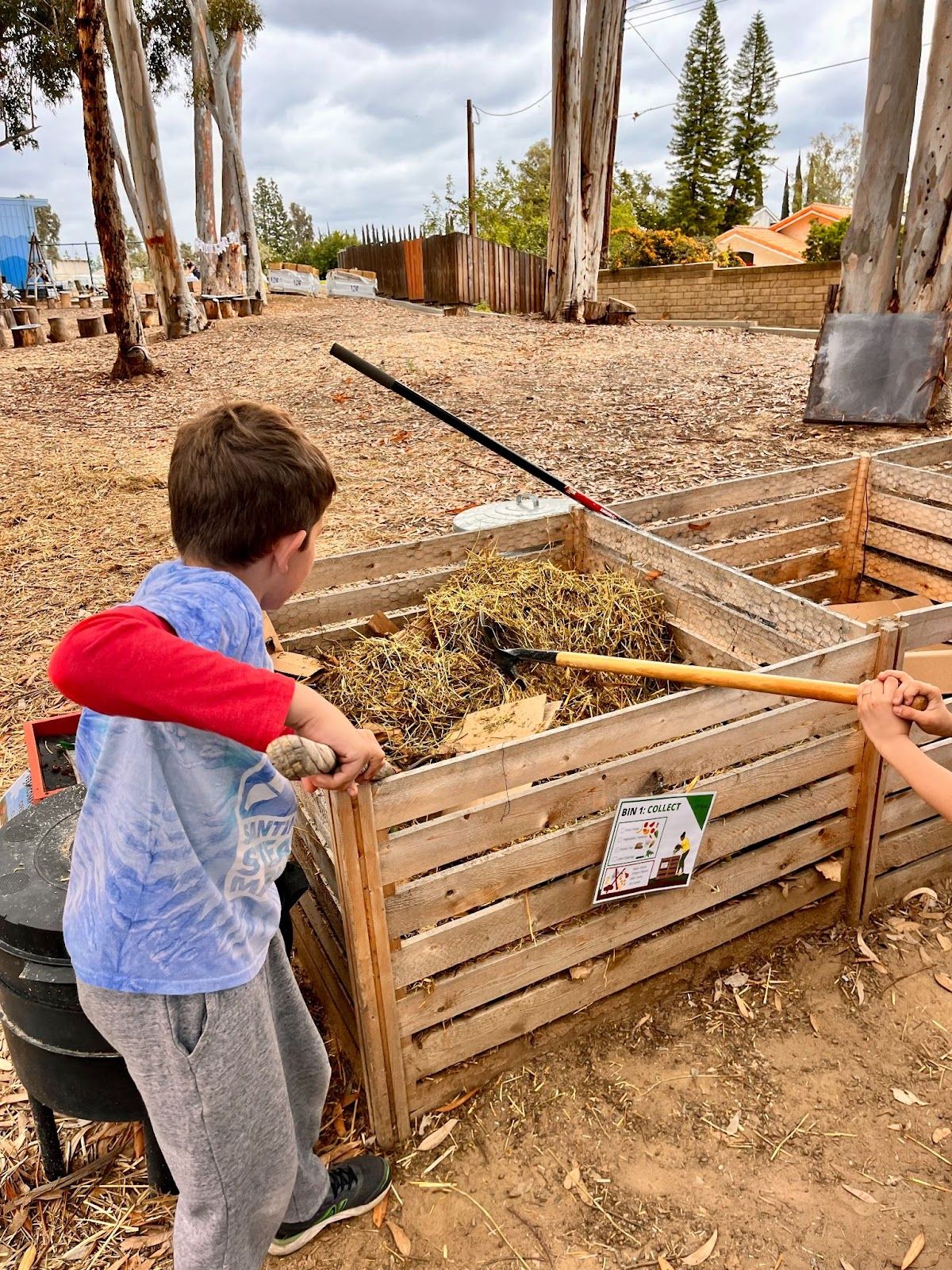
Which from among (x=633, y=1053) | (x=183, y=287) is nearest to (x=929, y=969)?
(x=633, y=1053)

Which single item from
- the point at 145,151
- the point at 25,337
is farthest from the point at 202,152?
the point at 145,151

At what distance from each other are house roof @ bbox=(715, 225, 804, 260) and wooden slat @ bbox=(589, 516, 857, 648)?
3790 cm

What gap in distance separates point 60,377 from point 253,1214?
13.0 metres

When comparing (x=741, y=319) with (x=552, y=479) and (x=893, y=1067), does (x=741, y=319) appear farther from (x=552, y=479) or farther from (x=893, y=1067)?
(x=893, y=1067)

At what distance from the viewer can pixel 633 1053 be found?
248 cm

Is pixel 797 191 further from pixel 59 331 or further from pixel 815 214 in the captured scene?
pixel 59 331

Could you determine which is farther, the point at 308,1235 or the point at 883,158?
the point at 883,158

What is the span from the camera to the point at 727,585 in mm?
3111

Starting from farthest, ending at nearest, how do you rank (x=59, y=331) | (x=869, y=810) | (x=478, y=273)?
(x=478, y=273) → (x=59, y=331) → (x=869, y=810)

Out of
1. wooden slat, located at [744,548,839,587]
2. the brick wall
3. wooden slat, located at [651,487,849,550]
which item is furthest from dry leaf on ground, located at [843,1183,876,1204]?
the brick wall

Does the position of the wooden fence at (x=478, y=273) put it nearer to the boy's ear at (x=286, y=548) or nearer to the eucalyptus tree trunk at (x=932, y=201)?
the eucalyptus tree trunk at (x=932, y=201)

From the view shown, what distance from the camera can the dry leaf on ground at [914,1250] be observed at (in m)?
1.95


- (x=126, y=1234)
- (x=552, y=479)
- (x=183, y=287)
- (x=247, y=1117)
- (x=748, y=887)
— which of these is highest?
(x=183, y=287)

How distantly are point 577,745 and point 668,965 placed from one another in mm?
895
